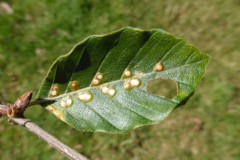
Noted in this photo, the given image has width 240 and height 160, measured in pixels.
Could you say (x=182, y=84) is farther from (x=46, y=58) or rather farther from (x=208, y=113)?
(x=46, y=58)

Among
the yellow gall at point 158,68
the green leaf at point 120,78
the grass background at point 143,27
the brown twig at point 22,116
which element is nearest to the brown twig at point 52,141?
the brown twig at point 22,116

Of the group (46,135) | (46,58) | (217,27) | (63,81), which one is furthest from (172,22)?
(46,135)

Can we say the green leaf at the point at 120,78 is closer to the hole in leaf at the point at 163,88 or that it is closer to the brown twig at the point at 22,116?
the brown twig at the point at 22,116

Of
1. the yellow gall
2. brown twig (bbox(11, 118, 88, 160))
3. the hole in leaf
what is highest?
the yellow gall

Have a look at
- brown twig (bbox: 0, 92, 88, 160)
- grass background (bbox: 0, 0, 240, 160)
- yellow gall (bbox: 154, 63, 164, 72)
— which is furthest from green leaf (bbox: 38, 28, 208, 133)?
grass background (bbox: 0, 0, 240, 160)

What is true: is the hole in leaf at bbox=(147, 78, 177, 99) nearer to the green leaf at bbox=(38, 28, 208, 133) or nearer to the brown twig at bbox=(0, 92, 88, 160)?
the green leaf at bbox=(38, 28, 208, 133)

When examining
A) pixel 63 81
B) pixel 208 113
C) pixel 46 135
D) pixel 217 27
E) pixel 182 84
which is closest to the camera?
pixel 46 135

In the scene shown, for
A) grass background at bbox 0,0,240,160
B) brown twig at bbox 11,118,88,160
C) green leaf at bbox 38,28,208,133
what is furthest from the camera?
grass background at bbox 0,0,240,160
